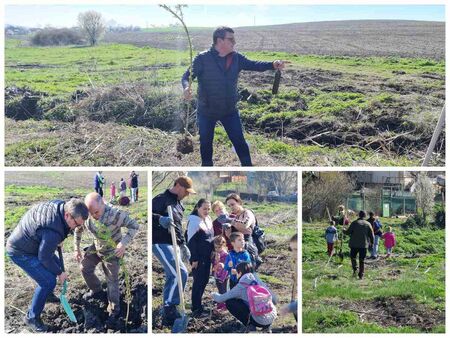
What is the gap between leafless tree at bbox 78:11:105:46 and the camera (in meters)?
8.69

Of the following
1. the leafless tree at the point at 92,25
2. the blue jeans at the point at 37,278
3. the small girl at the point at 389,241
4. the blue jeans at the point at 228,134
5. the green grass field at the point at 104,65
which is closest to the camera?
the blue jeans at the point at 37,278

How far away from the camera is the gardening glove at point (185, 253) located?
22.5 feet

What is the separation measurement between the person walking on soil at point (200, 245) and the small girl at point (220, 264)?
5 centimetres

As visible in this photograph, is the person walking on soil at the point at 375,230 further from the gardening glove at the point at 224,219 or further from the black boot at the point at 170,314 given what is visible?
the black boot at the point at 170,314

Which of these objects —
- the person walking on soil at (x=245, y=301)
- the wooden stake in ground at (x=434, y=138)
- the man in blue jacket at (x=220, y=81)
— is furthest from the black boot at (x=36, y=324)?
the wooden stake in ground at (x=434, y=138)

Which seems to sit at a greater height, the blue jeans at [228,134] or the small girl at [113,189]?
the blue jeans at [228,134]

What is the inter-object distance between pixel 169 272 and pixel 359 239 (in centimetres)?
190

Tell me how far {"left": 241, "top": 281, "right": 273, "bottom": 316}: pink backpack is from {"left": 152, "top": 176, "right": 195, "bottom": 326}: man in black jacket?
2.08 ft

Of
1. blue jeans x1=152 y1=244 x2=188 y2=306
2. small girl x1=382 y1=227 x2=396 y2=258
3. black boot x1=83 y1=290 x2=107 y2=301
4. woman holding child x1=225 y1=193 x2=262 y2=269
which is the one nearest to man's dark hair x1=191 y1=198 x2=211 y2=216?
woman holding child x1=225 y1=193 x2=262 y2=269

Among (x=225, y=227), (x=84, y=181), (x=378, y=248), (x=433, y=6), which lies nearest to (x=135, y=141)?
(x=84, y=181)

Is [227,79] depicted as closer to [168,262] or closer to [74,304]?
[168,262]

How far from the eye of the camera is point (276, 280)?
22.8 feet

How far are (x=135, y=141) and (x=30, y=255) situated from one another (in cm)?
226

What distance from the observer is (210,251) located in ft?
22.4
